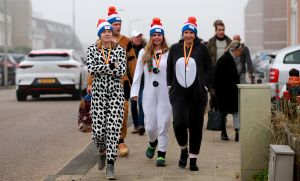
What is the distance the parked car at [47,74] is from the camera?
22859 mm

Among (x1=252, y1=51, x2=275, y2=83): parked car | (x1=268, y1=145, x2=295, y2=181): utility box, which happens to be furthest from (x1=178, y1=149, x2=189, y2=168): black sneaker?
(x1=252, y1=51, x2=275, y2=83): parked car

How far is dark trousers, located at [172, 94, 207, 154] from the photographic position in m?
8.62

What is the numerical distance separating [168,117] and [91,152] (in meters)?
1.79

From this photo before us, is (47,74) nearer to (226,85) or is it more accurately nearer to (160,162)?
(226,85)

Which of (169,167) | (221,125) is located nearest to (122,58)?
(169,167)

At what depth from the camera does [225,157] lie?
31.7ft

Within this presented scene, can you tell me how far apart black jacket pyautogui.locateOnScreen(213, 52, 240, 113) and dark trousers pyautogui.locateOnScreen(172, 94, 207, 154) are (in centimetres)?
312

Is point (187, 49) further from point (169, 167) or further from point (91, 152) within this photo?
point (91, 152)

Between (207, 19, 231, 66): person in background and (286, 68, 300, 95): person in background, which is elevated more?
(207, 19, 231, 66): person in background

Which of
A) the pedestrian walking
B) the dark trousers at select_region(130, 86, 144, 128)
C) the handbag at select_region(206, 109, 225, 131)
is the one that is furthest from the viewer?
the pedestrian walking

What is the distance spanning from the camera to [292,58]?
16203 mm

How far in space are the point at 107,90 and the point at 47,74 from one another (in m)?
14.8

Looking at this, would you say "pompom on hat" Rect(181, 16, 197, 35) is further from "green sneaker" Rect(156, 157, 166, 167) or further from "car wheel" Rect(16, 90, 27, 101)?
"car wheel" Rect(16, 90, 27, 101)

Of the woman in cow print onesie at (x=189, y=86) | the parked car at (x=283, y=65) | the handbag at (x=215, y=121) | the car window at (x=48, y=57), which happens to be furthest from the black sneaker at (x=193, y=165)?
the car window at (x=48, y=57)
